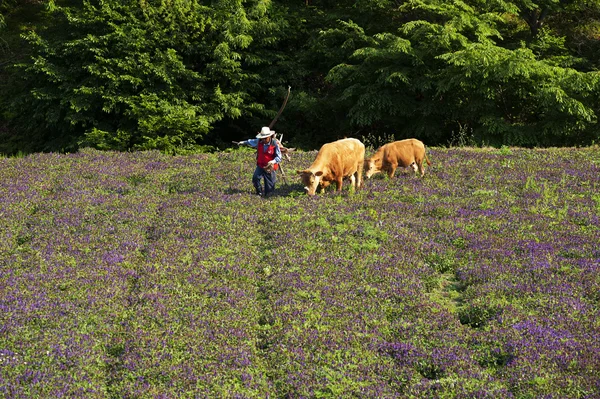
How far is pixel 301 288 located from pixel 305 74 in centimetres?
2266

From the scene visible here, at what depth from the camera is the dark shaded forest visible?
95.0 ft

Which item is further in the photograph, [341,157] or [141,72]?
[141,72]

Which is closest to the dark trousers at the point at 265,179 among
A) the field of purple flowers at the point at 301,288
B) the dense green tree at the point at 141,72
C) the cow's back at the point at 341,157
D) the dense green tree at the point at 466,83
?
the field of purple flowers at the point at 301,288

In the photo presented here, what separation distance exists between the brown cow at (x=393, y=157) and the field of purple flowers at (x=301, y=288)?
2.09 feet

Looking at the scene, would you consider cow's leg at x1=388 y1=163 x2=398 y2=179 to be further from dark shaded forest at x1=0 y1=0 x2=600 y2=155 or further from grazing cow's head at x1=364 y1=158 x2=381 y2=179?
dark shaded forest at x1=0 y1=0 x2=600 y2=155

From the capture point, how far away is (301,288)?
44.9 ft

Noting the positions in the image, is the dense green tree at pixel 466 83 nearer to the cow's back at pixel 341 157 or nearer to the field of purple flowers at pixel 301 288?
the field of purple flowers at pixel 301 288

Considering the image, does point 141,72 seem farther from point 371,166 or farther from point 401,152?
point 401,152

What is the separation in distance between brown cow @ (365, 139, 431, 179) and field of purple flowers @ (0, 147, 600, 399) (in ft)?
2.09

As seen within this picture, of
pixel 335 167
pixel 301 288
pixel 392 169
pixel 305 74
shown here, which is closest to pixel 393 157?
pixel 392 169

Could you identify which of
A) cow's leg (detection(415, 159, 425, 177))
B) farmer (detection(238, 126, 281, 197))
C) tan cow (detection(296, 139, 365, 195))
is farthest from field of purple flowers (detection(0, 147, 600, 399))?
farmer (detection(238, 126, 281, 197))

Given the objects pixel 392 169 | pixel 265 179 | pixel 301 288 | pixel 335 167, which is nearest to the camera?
pixel 301 288

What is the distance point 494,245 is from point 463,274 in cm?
189

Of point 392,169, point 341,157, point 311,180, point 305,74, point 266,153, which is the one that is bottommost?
point 305,74
